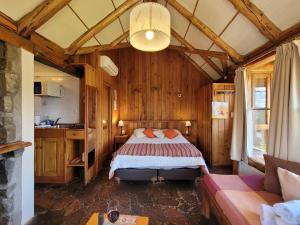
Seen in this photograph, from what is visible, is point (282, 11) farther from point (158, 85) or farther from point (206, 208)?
point (158, 85)

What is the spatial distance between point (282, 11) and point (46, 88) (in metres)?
4.17

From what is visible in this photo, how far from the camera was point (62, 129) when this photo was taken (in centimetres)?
339

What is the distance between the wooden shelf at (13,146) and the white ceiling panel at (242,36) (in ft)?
11.0

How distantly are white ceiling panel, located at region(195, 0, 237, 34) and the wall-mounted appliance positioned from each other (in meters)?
3.25

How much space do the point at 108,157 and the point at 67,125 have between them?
1424mm

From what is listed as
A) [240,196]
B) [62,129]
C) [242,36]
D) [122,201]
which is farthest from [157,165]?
[242,36]

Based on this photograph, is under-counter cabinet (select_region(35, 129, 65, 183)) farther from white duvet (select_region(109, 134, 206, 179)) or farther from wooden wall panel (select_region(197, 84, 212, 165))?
wooden wall panel (select_region(197, 84, 212, 165))

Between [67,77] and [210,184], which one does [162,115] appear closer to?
[67,77]

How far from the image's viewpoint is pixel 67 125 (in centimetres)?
422

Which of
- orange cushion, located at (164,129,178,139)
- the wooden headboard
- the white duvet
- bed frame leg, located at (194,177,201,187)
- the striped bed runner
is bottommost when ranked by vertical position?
bed frame leg, located at (194,177,201,187)

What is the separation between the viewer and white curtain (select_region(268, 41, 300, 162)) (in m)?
2.09

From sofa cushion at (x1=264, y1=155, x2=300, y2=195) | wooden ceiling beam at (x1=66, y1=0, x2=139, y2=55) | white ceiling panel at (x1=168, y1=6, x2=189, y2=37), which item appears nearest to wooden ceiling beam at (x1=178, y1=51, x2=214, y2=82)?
white ceiling panel at (x1=168, y1=6, x2=189, y2=37)

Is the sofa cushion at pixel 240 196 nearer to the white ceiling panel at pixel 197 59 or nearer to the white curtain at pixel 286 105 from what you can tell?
the white curtain at pixel 286 105

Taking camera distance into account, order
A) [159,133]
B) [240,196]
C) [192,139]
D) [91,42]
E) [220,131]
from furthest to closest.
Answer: [192,139], [159,133], [220,131], [91,42], [240,196]
